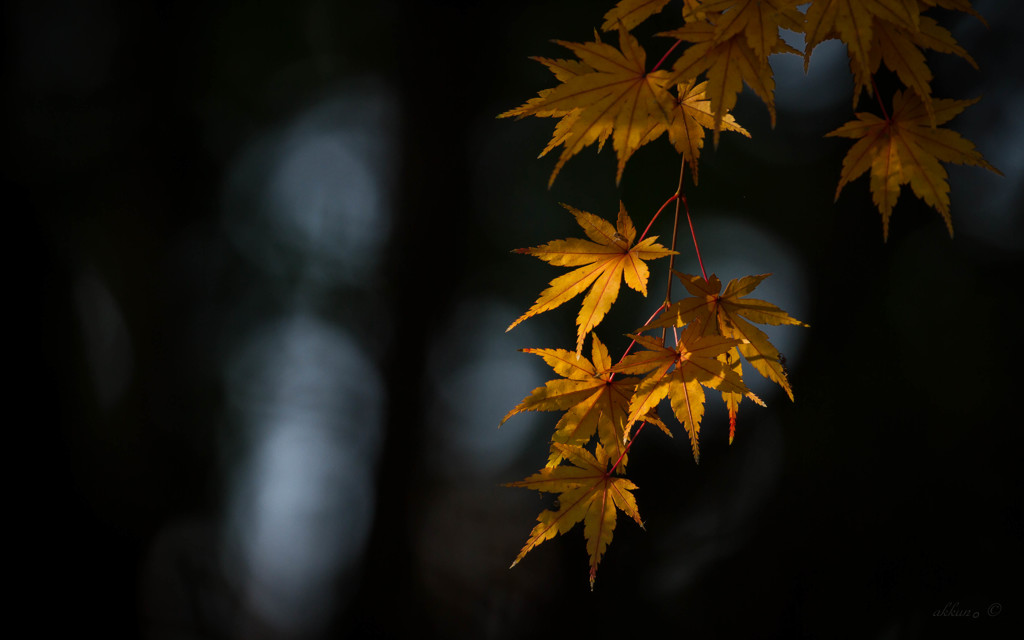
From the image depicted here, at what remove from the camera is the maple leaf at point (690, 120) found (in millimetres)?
607

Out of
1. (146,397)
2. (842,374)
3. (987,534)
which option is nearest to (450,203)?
(146,397)

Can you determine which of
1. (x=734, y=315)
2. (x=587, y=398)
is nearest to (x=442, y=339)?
(x=587, y=398)

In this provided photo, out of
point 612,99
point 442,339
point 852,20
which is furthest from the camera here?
point 442,339

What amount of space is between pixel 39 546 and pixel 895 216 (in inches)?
108

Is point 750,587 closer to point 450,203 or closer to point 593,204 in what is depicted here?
point 593,204

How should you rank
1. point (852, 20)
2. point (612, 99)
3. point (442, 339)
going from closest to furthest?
point (852, 20) → point (612, 99) → point (442, 339)

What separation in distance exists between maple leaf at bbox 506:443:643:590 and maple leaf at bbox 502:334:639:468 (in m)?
0.02

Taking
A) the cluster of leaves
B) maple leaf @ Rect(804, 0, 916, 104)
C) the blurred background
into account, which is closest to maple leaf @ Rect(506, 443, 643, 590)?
the cluster of leaves

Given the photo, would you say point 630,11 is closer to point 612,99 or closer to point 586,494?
point 612,99

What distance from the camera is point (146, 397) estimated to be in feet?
5.47

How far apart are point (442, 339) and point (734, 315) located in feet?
4.38

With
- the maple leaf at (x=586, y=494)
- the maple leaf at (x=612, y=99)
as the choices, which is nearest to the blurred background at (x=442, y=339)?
the maple leaf at (x=586, y=494)

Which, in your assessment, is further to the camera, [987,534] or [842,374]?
[842,374]

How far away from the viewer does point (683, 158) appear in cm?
62
